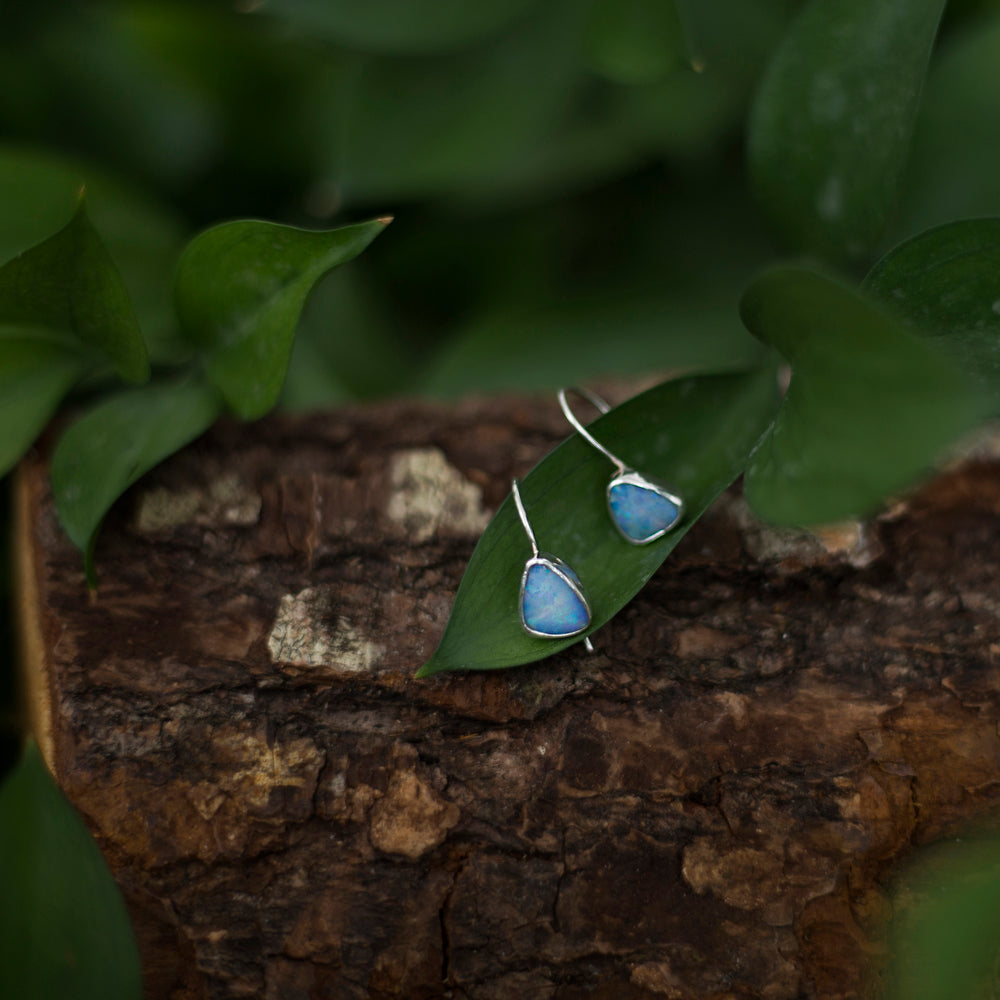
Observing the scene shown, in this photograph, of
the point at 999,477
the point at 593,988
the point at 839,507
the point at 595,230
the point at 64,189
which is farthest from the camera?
the point at 595,230

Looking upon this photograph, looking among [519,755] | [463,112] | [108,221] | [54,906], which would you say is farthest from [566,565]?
[108,221]

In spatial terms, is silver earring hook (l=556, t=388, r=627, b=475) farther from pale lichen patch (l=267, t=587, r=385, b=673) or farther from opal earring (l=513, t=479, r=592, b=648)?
pale lichen patch (l=267, t=587, r=385, b=673)

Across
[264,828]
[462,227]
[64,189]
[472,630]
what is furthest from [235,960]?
[462,227]

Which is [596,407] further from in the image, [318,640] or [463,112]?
[463,112]

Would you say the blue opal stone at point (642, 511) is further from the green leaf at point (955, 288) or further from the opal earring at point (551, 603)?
the green leaf at point (955, 288)

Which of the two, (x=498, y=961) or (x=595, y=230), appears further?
(x=595, y=230)

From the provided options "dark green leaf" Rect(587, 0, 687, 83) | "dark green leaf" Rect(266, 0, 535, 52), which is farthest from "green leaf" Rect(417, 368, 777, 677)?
"dark green leaf" Rect(266, 0, 535, 52)

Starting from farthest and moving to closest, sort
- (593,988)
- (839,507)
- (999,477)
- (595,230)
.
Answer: (595,230)
(999,477)
(593,988)
(839,507)

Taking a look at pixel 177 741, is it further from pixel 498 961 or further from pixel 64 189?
pixel 64 189
